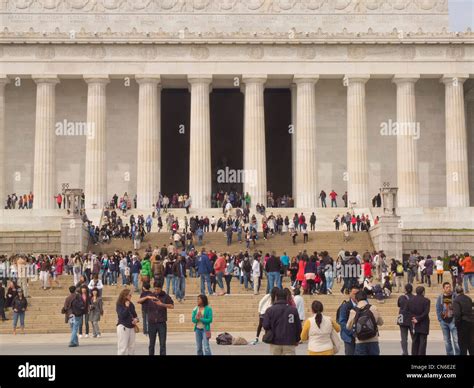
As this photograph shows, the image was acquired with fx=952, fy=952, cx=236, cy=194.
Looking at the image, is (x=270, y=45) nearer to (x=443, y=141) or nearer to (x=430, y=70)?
(x=430, y=70)

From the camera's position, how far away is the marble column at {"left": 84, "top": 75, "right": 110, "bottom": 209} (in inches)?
2724

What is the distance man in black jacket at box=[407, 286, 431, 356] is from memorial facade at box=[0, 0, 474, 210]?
4536cm

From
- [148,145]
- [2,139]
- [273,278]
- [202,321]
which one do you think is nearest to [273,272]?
[273,278]

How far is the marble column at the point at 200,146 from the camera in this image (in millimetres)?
68812

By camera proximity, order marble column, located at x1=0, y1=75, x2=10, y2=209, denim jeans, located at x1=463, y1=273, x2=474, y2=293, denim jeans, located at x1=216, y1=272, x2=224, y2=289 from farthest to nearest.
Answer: marble column, located at x1=0, y1=75, x2=10, y2=209 → denim jeans, located at x1=463, y1=273, x2=474, y2=293 → denim jeans, located at x1=216, y1=272, x2=224, y2=289

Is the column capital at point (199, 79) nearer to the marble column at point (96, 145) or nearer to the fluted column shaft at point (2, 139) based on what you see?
the marble column at point (96, 145)

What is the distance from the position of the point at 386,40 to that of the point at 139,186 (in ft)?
68.6

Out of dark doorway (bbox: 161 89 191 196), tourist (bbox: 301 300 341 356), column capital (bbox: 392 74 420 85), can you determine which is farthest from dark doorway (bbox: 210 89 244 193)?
tourist (bbox: 301 300 341 356)

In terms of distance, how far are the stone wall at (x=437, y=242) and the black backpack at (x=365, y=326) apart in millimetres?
35989

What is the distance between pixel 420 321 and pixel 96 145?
161ft

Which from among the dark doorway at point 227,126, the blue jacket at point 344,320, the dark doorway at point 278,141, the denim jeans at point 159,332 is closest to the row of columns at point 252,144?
the dark doorway at point 278,141

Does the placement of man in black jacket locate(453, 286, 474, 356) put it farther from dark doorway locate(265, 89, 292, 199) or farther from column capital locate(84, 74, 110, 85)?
dark doorway locate(265, 89, 292, 199)

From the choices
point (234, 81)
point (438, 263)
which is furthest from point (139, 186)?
point (438, 263)

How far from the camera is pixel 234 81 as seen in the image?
7150 cm
